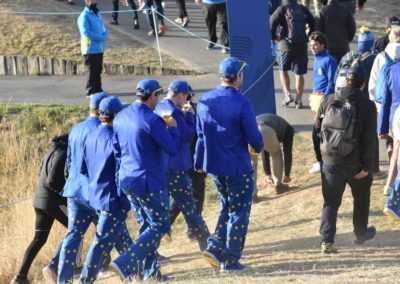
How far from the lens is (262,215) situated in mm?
11047

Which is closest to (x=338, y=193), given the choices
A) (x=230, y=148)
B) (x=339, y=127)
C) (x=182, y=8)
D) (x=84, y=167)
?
(x=339, y=127)

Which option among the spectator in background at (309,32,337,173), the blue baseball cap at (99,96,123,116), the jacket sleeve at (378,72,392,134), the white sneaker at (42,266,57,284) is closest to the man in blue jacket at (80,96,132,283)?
the blue baseball cap at (99,96,123,116)

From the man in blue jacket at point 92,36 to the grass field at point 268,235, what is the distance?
884 mm

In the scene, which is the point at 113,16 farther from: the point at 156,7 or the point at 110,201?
the point at 110,201

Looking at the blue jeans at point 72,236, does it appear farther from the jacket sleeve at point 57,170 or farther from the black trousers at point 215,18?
the black trousers at point 215,18

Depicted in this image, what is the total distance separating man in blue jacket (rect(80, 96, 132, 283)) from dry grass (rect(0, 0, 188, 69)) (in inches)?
362

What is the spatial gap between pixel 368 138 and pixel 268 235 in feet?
7.35

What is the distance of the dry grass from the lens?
18.2 meters

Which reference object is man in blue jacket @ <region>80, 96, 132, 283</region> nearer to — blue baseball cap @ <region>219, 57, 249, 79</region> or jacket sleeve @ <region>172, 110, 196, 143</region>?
jacket sleeve @ <region>172, 110, 196, 143</region>

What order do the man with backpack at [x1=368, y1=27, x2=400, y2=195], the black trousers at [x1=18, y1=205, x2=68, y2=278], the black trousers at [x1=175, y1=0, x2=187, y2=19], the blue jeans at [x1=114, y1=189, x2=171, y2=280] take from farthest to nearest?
the black trousers at [x1=175, y1=0, x2=187, y2=19] → the man with backpack at [x1=368, y1=27, x2=400, y2=195] → the black trousers at [x1=18, y1=205, x2=68, y2=278] → the blue jeans at [x1=114, y1=189, x2=171, y2=280]

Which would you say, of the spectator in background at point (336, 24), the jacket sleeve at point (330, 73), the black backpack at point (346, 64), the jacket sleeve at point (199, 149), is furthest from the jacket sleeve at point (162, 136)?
the spectator in background at point (336, 24)

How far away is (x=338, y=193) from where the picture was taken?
887 cm

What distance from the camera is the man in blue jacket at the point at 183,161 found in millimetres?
8875

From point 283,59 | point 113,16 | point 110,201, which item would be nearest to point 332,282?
point 110,201
